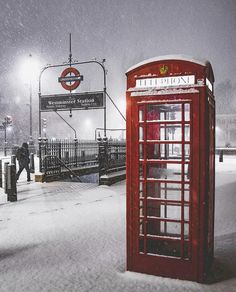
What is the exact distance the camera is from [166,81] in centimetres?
360

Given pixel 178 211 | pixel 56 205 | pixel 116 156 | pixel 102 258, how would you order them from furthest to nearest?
1. pixel 116 156
2. pixel 56 205
3. pixel 178 211
4. pixel 102 258

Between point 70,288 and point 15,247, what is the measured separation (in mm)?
1735

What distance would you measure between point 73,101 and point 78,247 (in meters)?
8.81

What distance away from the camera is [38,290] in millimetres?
3467

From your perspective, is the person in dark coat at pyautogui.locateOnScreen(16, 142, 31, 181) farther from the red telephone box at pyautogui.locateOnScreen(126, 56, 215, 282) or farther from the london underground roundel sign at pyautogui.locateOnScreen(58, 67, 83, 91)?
the red telephone box at pyautogui.locateOnScreen(126, 56, 215, 282)

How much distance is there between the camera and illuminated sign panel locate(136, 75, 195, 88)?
3.50 m

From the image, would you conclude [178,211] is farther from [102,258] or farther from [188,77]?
[188,77]

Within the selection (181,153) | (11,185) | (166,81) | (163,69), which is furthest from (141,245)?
(11,185)

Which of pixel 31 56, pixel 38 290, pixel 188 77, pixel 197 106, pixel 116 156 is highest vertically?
pixel 31 56

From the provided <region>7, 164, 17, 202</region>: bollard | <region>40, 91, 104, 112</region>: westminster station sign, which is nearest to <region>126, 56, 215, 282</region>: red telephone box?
<region>7, 164, 17, 202</region>: bollard

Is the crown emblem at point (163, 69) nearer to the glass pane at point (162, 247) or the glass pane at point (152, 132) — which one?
the glass pane at point (152, 132)

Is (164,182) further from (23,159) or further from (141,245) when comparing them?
(23,159)

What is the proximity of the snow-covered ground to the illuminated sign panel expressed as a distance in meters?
2.35

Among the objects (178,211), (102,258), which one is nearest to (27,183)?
(178,211)
